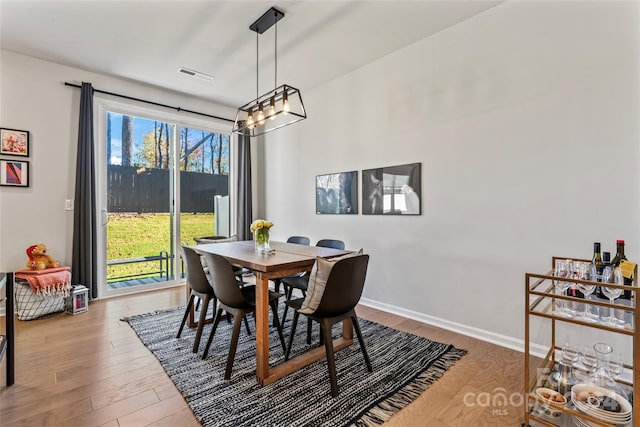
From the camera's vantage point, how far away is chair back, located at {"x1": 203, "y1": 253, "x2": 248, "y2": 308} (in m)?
2.02

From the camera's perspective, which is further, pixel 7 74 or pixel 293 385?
pixel 7 74

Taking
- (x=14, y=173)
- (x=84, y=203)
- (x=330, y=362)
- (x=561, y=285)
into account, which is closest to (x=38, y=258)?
(x=84, y=203)

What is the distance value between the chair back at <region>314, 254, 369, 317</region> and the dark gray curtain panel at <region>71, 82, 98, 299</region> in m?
3.24

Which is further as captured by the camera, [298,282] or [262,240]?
[298,282]

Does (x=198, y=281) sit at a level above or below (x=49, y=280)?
above

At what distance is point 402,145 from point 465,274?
56.7 inches

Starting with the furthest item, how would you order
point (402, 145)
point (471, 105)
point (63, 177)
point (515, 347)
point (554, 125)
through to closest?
point (63, 177) < point (402, 145) < point (471, 105) < point (515, 347) < point (554, 125)

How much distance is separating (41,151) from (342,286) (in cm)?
385

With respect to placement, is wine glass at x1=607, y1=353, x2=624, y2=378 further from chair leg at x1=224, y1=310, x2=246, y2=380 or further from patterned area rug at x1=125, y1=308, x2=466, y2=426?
chair leg at x1=224, y1=310, x2=246, y2=380

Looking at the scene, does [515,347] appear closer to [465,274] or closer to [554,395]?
[465,274]

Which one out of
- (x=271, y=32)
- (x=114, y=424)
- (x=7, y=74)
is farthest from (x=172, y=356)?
(x=7, y=74)

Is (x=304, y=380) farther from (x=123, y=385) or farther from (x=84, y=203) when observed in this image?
(x=84, y=203)

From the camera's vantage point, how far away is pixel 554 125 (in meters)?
2.27

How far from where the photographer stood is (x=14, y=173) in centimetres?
331
